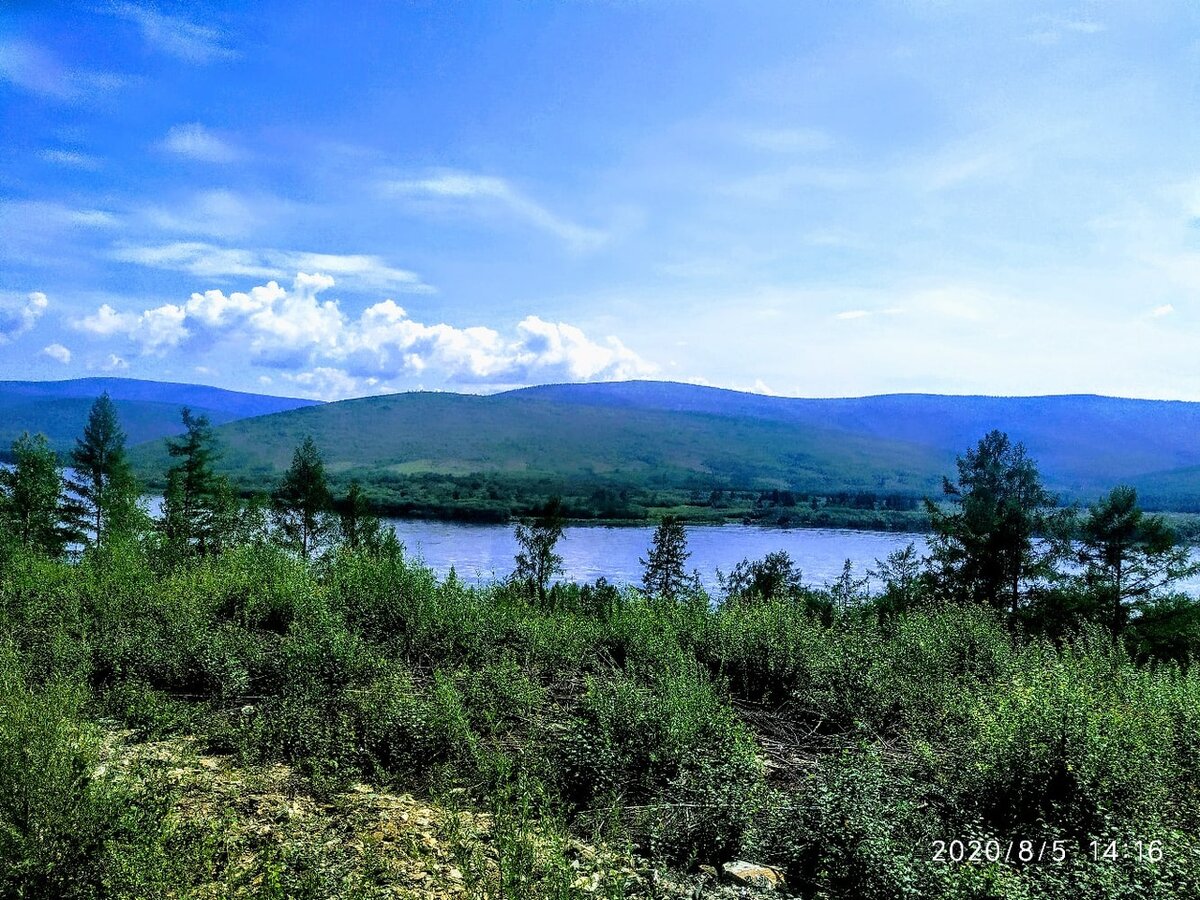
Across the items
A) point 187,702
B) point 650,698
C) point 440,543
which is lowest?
point 440,543

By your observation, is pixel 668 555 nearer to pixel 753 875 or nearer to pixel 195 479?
pixel 195 479

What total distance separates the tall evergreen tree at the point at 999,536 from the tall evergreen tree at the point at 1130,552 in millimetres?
1856

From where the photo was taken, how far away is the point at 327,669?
7320mm

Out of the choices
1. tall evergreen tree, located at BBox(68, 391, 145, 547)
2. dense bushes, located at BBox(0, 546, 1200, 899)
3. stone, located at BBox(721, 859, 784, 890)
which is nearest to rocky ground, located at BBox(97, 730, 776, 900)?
stone, located at BBox(721, 859, 784, 890)

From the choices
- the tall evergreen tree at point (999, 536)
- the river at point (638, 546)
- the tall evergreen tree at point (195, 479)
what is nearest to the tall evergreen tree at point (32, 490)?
the tall evergreen tree at point (195, 479)

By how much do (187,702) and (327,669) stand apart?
4.44ft

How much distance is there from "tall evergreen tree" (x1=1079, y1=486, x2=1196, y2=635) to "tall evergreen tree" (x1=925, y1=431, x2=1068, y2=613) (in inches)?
73.1

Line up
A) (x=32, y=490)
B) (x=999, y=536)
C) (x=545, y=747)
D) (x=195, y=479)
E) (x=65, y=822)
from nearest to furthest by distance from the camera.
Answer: (x=65, y=822)
(x=545, y=747)
(x=999, y=536)
(x=32, y=490)
(x=195, y=479)

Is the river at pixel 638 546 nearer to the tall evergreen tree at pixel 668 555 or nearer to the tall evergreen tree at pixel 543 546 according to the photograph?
the tall evergreen tree at pixel 543 546

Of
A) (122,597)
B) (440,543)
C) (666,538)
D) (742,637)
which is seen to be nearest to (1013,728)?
(742,637)

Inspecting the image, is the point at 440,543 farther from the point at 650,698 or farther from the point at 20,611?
the point at 650,698
